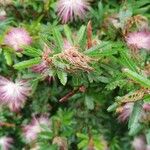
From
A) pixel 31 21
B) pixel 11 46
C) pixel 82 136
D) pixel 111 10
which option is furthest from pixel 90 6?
pixel 82 136

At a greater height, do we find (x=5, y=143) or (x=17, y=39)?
(x=17, y=39)

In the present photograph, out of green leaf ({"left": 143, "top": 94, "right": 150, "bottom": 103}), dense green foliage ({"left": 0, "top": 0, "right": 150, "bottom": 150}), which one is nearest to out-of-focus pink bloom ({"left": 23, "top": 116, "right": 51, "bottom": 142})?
dense green foliage ({"left": 0, "top": 0, "right": 150, "bottom": 150})

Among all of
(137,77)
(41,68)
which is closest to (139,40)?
(41,68)

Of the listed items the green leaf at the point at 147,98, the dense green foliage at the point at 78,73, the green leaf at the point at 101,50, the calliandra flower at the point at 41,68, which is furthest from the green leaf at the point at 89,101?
the green leaf at the point at 147,98

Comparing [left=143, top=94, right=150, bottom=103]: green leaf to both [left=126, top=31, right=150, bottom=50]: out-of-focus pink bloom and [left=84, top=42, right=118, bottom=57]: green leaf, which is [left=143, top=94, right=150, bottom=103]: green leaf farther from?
[left=126, top=31, right=150, bottom=50]: out-of-focus pink bloom

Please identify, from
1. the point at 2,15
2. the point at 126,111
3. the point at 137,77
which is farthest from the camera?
the point at 2,15

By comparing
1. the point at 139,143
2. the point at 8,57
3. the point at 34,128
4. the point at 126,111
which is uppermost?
the point at 8,57

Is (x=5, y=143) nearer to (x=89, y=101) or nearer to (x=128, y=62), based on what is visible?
(x=89, y=101)
